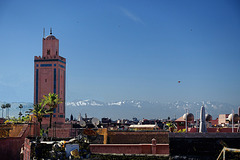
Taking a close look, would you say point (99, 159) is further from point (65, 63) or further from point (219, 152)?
point (65, 63)

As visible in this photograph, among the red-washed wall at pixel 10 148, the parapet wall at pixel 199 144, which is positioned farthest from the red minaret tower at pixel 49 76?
the parapet wall at pixel 199 144

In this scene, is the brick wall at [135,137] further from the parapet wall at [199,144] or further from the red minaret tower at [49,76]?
the red minaret tower at [49,76]

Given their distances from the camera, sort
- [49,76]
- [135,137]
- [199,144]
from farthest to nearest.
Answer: [49,76]
[135,137]
[199,144]

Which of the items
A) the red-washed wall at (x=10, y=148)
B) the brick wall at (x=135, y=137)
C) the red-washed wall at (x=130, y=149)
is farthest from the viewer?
the brick wall at (x=135, y=137)

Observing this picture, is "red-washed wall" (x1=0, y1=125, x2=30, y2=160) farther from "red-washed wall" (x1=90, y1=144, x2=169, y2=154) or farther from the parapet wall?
the parapet wall

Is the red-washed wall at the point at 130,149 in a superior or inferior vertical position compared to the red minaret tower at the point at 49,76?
inferior

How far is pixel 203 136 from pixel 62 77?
83.8 meters

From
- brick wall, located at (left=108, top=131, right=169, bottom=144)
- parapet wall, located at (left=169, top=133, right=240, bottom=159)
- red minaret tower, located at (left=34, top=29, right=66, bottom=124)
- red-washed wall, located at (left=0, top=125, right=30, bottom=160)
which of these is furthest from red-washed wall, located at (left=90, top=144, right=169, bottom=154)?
red minaret tower, located at (left=34, top=29, right=66, bottom=124)

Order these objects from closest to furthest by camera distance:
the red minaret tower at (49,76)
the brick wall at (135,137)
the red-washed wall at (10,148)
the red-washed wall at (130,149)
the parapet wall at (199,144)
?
the parapet wall at (199,144)
the red-washed wall at (130,149)
the red-washed wall at (10,148)
the brick wall at (135,137)
the red minaret tower at (49,76)

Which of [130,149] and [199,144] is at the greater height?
[199,144]

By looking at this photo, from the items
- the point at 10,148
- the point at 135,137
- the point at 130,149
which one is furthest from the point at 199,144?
the point at 135,137

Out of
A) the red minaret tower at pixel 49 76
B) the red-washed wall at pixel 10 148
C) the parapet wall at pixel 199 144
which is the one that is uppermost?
the red minaret tower at pixel 49 76

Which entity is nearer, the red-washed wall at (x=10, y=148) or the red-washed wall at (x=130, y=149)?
the red-washed wall at (x=130, y=149)

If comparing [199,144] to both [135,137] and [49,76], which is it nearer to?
[135,137]
